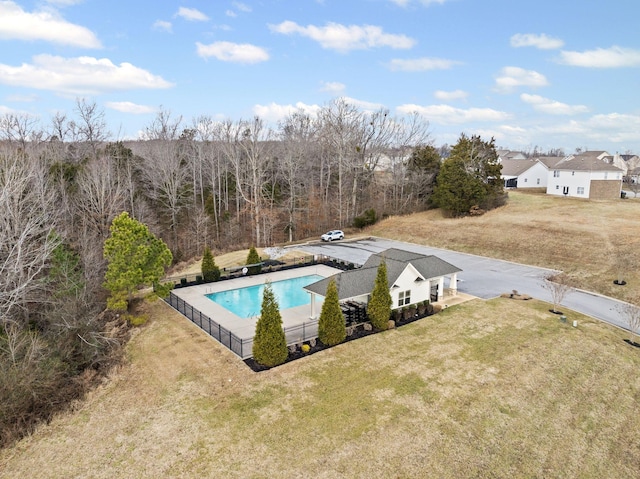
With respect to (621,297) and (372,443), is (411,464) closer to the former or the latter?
(372,443)

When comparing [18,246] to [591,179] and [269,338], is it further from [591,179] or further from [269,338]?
[591,179]

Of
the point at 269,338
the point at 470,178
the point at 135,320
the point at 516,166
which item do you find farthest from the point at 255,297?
the point at 516,166

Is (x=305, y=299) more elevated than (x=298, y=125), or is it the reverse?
(x=298, y=125)

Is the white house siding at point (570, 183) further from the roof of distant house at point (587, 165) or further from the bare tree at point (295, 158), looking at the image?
the bare tree at point (295, 158)

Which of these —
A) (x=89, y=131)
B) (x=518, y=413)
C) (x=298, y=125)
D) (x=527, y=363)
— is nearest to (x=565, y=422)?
(x=518, y=413)

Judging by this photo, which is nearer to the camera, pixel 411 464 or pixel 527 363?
pixel 411 464

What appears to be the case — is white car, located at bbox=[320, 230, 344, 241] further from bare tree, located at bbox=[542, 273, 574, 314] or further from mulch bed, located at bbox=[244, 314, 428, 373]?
mulch bed, located at bbox=[244, 314, 428, 373]
